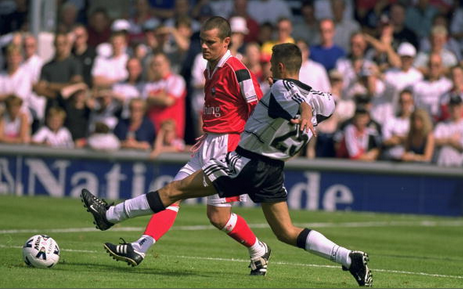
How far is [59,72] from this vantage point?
19.9 m

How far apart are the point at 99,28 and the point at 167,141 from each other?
3.70 m

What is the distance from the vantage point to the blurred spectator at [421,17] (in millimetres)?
20500

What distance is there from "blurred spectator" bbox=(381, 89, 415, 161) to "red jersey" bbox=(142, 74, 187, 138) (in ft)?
11.6

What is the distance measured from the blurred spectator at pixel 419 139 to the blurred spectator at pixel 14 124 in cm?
671

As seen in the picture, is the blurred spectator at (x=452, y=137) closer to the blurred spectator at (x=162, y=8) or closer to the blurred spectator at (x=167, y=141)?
the blurred spectator at (x=167, y=141)

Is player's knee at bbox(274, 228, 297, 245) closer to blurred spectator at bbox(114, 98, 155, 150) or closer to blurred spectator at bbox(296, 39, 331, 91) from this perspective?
blurred spectator at bbox(296, 39, 331, 91)

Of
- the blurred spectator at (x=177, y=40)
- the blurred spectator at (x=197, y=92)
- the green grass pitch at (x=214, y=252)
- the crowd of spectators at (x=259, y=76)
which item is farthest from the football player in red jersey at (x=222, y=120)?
the blurred spectator at (x=177, y=40)

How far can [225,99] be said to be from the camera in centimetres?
990

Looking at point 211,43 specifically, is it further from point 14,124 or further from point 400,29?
point 400,29

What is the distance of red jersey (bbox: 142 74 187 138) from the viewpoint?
1873cm

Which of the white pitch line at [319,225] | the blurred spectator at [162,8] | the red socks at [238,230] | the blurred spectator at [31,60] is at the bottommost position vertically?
the white pitch line at [319,225]

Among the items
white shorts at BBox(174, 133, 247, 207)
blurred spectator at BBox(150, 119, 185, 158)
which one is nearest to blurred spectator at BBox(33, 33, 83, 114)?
blurred spectator at BBox(150, 119, 185, 158)

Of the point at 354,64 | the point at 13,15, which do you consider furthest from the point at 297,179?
the point at 13,15

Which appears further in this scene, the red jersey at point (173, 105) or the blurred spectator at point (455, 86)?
the red jersey at point (173, 105)
